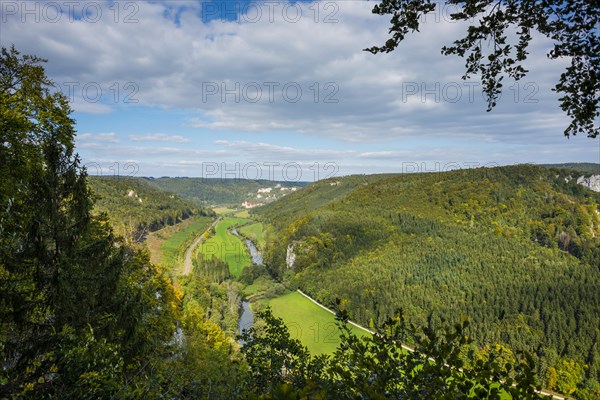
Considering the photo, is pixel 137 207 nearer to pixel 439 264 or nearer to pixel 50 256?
pixel 439 264

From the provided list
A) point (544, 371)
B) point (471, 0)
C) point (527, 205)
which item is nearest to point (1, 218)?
point (471, 0)

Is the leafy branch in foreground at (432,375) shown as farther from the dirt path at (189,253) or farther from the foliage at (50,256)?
the dirt path at (189,253)

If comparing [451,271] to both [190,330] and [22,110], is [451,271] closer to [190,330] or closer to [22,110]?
[190,330]

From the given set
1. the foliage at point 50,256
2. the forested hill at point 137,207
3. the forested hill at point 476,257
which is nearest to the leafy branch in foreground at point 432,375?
the foliage at point 50,256

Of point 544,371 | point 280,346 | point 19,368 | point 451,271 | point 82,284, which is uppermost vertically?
point 82,284

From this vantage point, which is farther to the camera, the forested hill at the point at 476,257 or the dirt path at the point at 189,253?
the dirt path at the point at 189,253
